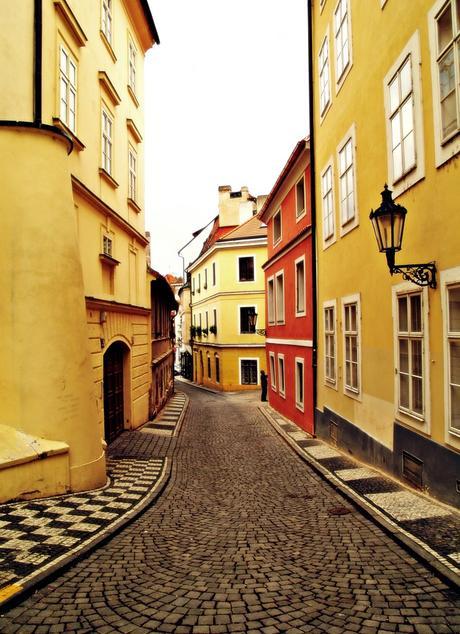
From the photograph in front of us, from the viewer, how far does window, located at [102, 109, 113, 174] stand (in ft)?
44.5

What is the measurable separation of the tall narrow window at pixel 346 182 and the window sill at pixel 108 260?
6.05 metres

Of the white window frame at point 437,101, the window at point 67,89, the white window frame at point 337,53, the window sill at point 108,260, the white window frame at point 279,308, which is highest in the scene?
the white window frame at point 337,53

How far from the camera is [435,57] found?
687cm

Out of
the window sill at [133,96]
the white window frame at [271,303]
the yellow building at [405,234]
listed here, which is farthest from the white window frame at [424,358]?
the white window frame at [271,303]

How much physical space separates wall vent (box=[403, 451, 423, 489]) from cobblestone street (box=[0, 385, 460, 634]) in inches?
43.1

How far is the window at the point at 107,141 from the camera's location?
13555 mm

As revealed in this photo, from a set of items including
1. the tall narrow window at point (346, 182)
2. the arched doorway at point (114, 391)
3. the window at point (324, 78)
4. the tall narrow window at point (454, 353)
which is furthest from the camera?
the window at point (324, 78)

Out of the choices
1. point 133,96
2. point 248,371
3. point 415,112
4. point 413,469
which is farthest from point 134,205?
point 248,371

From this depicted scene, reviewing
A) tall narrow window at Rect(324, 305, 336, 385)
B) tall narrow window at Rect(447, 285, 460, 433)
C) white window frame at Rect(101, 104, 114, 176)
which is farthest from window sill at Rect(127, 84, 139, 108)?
tall narrow window at Rect(447, 285, 460, 433)

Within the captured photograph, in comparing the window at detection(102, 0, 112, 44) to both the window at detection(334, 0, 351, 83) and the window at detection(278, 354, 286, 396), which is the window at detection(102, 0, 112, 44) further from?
the window at detection(278, 354, 286, 396)

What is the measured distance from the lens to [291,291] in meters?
18.6

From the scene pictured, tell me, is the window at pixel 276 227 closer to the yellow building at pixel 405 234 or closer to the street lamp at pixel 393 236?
the yellow building at pixel 405 234

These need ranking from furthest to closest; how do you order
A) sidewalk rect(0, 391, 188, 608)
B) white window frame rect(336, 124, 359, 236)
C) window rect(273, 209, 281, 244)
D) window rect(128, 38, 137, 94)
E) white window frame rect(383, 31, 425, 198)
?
window rect(273, 209, 281, 244) < window rect(128, 38, 137, 94) < white window frame rect(336, 124, 359, 236) < white window frame rect(383, 31, 425, 198) < sidewalk rect(0, 391, 188, 608)

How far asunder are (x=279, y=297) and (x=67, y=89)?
1227cm
